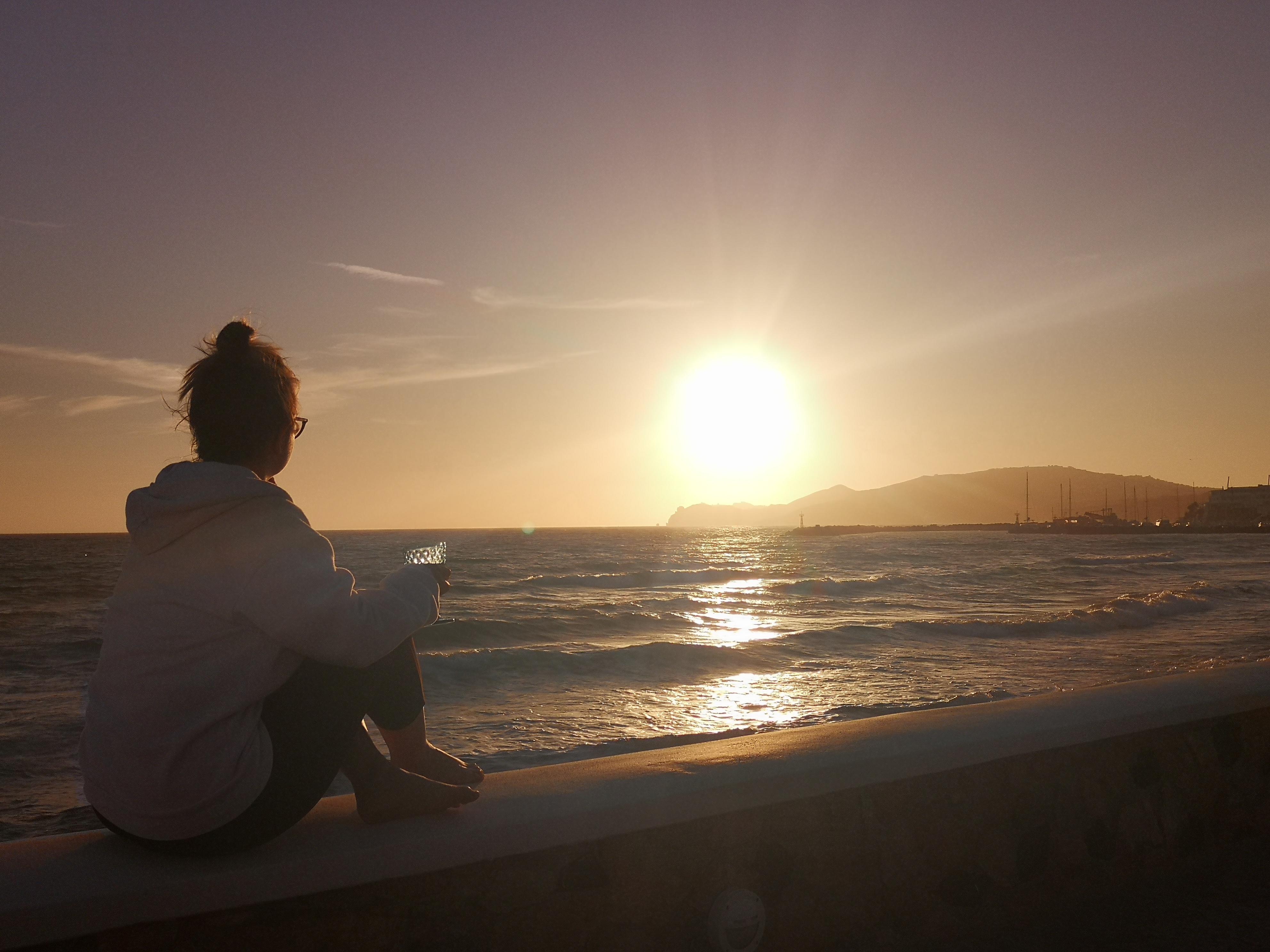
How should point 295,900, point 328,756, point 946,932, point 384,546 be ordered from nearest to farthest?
point 295,900
point 328,756
point 946,932
point 384,546

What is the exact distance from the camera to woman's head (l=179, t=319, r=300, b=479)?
191 cm

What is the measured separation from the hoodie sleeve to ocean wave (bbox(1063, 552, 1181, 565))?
39560mm

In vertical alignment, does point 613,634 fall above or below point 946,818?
below

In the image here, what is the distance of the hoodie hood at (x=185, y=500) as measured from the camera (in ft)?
5.66

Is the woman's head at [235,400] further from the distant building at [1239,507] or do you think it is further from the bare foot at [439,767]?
the distant building at [1239,507]

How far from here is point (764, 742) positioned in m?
2.50

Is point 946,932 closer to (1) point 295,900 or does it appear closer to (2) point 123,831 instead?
(1) point 295,900

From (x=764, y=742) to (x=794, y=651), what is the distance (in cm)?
996

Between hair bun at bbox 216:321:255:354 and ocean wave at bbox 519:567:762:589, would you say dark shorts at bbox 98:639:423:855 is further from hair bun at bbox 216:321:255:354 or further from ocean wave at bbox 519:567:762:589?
ocean wave at bbox 519:567:762:589

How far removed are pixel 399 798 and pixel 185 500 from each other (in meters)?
0.84

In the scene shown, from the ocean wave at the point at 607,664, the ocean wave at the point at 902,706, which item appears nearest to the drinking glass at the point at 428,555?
the ocean wave at the point at 902,706

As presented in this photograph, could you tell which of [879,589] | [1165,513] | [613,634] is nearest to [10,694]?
[613,634]

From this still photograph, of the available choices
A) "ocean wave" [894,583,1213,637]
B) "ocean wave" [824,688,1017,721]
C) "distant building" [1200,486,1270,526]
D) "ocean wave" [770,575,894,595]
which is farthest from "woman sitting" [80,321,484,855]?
"distant building" [1200,486,1270,526]

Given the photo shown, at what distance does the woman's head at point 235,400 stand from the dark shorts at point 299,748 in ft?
1.65
